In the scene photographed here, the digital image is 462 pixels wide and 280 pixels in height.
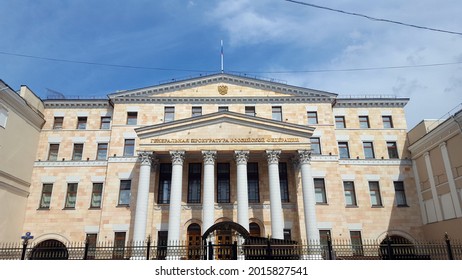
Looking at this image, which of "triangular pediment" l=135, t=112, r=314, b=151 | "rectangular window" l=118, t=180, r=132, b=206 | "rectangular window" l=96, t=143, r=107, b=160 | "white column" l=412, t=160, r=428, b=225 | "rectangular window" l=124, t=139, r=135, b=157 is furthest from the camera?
"rectangular window" l=96, t=143, r=107, b=160

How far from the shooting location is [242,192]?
82.2 feet

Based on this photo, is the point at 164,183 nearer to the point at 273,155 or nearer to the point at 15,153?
the point at 273,155

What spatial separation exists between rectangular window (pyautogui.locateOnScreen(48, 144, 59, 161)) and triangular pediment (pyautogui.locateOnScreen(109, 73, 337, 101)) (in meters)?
8.02

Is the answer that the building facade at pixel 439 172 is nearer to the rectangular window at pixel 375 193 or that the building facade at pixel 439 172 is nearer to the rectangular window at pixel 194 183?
the rectangular window at pixel 375 193

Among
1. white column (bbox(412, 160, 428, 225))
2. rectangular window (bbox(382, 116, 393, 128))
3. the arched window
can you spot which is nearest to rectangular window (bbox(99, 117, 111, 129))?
the arched window

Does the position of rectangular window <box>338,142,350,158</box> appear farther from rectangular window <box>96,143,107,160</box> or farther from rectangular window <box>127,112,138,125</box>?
rectangular window <box>96,143,107,160</box>

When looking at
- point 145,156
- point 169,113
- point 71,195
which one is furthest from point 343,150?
point 71,195

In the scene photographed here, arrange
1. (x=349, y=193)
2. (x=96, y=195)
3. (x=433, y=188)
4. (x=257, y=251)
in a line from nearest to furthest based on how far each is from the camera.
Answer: (x=257, y=251) < (x=433, y=188) < (x=96, y=195) < (x=349, y=193)

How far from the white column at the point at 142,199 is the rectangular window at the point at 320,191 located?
544 inches

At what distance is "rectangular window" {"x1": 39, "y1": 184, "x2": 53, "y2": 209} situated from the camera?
96.0ft

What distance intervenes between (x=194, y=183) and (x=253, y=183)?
500cm

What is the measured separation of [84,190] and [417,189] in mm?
28946

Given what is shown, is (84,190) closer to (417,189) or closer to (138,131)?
(138,131)

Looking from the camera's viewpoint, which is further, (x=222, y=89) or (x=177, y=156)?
(x=222, y=89)
